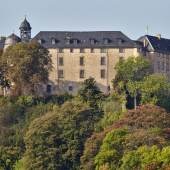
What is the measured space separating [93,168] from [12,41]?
32.1 metres

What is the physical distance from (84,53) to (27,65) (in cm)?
1050

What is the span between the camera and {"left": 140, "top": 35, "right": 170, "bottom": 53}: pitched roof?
154m

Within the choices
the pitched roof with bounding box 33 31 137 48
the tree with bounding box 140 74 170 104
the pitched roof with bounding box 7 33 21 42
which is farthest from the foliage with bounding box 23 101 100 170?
the pitched roof with bounding box 7 33 21 42

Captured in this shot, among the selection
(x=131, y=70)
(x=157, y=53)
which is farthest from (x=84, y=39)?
(x=131, y=70)

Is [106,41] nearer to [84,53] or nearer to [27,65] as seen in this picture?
[84,53]

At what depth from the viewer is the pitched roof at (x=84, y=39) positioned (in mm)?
150375

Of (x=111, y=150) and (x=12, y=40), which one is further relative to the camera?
(x=12, y=40)

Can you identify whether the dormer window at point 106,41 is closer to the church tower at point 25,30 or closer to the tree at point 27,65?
the church tower at point 25,30

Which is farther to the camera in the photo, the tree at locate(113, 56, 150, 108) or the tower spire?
the tower spire

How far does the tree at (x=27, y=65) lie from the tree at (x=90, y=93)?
4.62 m

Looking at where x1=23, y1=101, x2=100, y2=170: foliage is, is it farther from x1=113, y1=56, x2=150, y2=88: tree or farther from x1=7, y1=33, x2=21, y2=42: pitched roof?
x1=7, y1=33, x2=21, y2=42: pitched roof

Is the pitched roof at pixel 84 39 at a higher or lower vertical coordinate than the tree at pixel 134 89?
higher

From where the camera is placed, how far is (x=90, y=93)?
452 ft

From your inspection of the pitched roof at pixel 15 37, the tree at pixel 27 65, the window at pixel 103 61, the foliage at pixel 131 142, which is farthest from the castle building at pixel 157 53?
the foliage at pixel 131 142
